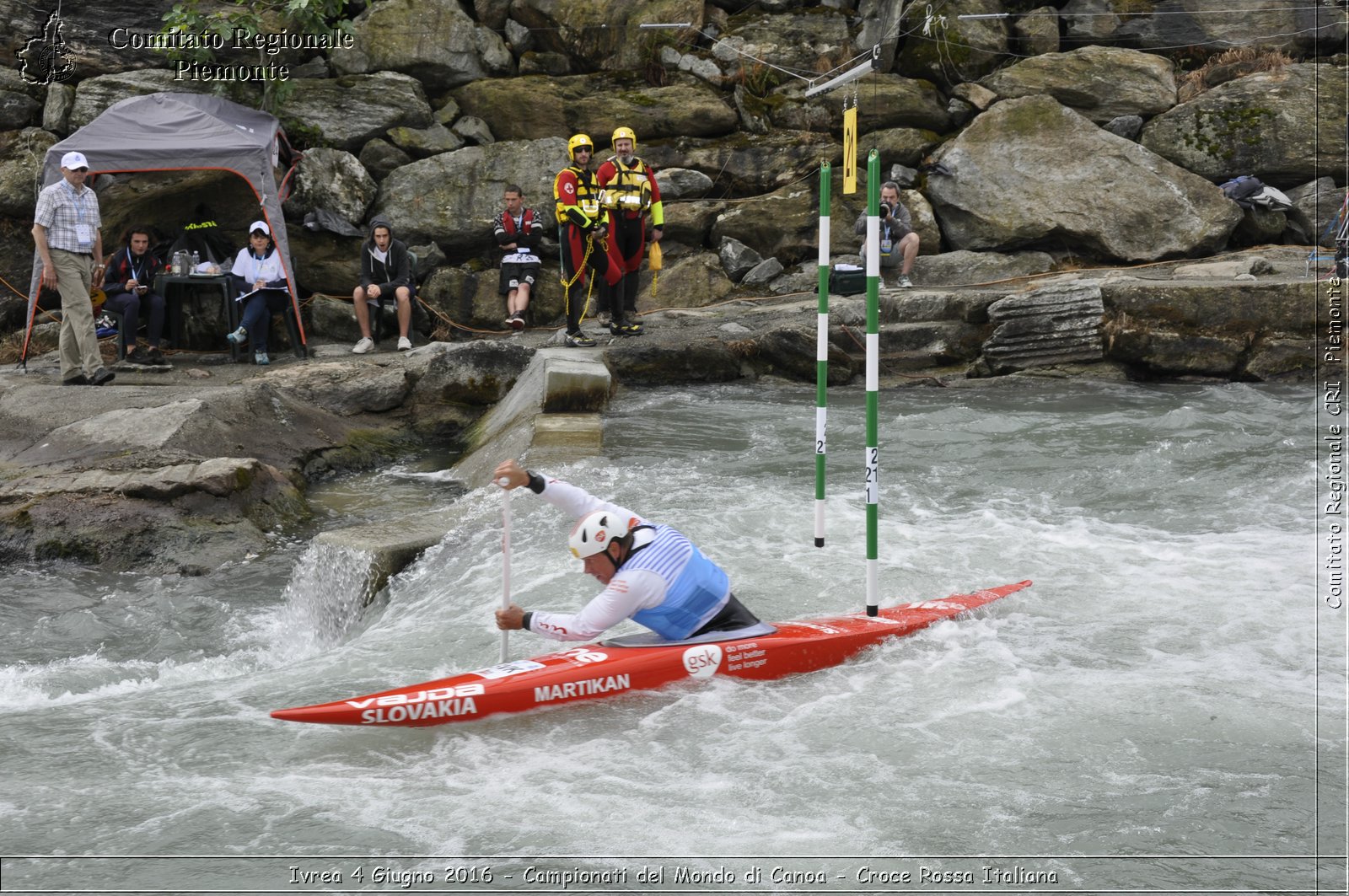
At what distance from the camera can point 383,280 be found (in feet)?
36.9

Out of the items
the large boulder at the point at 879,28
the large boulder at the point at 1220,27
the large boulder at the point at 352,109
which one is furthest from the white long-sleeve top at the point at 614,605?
the large boulder at the point at 1220,27

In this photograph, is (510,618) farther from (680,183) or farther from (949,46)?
(949,46)

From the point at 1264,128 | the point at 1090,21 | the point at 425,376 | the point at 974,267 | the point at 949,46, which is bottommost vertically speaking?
the point at 425,376

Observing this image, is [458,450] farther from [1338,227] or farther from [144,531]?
[1338,227]

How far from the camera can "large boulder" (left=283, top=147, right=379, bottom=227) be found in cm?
1221

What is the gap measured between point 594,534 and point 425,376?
586 cm

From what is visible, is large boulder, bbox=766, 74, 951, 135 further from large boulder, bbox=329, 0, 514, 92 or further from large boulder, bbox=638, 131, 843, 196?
large boulder, bbox=329, 0, 514, 92

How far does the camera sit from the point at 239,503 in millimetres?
7156

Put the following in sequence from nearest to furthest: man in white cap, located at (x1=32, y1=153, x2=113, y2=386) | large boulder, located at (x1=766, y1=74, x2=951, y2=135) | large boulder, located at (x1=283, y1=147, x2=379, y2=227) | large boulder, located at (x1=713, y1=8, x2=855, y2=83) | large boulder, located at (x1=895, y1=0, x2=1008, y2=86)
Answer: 1. man in white cap, located at (x1=32, y1=153, x2=113, y2=386)
2. large boulder, located at (x1=283, y1=147, x2=379, y2=227)
3. large boulder, located at (x1=766, y1=74, x2=951, y2=135)
4. large boulder, located at (x1=895, y1=0, x2=1008, y2=86)
5. large boulder, located at (x1=713, y1=8, x2=855, y2=83)

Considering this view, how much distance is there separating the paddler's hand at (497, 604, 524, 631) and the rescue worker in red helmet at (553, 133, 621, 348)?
6220 mm

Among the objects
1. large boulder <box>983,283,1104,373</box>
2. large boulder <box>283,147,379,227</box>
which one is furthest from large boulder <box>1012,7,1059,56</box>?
large boulder <box>283,147,379,227</box>

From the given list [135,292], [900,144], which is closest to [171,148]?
[135,292]

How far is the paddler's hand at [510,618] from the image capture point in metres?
4.48

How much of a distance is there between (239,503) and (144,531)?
1.86 ft
